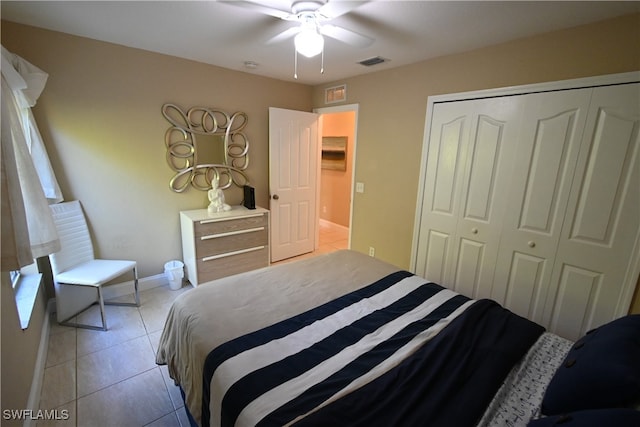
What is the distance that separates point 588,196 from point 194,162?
348cm

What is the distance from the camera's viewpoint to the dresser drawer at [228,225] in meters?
2.80

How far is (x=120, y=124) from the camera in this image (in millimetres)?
2594

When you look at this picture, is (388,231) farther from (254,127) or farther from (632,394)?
(632,394)

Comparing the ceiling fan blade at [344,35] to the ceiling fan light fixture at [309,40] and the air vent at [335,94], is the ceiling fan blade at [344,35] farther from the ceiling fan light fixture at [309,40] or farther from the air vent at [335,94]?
the air vent at [335,94]

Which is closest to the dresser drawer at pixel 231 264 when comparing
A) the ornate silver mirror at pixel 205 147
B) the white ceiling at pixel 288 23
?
the ornate silver mirror at pixel 205 147

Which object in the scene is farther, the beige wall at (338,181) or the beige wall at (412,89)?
the beige wall at (338,181)

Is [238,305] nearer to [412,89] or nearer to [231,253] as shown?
[231,253]

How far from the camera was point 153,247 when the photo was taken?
116 inches

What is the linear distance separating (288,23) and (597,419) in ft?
8.32

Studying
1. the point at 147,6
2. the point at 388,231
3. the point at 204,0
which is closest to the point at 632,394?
the point at 388,231

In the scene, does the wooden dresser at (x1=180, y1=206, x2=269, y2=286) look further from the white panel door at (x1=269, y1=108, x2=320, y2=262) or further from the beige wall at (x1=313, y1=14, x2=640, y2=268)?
the beige wall at (x1=313, y1=14, x2=640, y2=268)

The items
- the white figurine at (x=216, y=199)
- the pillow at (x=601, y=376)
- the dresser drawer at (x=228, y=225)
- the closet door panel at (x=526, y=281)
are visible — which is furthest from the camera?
the white figurine at (x=216, y=199)

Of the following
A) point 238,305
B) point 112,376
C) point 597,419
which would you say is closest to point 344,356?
point 238,305

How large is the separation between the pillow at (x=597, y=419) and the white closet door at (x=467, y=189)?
1.75m
